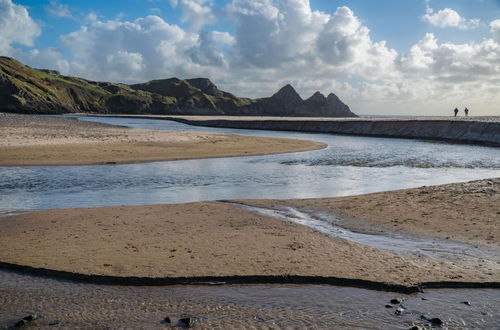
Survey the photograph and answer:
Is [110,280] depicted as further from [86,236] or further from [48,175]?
[48,175]

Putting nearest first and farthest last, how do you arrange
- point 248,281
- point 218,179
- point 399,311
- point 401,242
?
point 399,311 → point 248,281 → point 401,242 → point 218,179

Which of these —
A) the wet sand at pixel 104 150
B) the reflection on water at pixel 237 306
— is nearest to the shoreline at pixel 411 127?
the wet sand at pixel 104 150

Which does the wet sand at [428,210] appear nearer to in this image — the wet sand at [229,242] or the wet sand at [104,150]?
the wet sand at [229,242]

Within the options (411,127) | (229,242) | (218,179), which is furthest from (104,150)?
(411,127)

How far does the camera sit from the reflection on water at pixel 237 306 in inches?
284

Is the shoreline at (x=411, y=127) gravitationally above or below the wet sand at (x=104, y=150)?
above

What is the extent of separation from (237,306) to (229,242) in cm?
348

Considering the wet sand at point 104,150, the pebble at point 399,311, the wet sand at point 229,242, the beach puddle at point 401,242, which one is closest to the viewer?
the pebble at point 399,311

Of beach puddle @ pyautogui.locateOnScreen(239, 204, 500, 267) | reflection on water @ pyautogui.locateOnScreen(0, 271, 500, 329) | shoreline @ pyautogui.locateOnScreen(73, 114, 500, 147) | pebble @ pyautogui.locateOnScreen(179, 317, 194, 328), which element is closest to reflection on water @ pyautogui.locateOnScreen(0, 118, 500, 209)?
beach puddle @ pyautogui.locateOnScreen(239, 204, 500, 267)

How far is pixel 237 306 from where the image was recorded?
26.0 ft

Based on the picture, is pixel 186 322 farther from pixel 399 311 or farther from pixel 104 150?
pixel 104 150

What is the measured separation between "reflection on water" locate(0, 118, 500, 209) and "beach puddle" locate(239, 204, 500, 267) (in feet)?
16.0

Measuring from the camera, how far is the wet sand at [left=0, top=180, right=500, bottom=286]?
938 centimetres

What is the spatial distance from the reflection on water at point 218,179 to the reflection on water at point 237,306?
360 inches
